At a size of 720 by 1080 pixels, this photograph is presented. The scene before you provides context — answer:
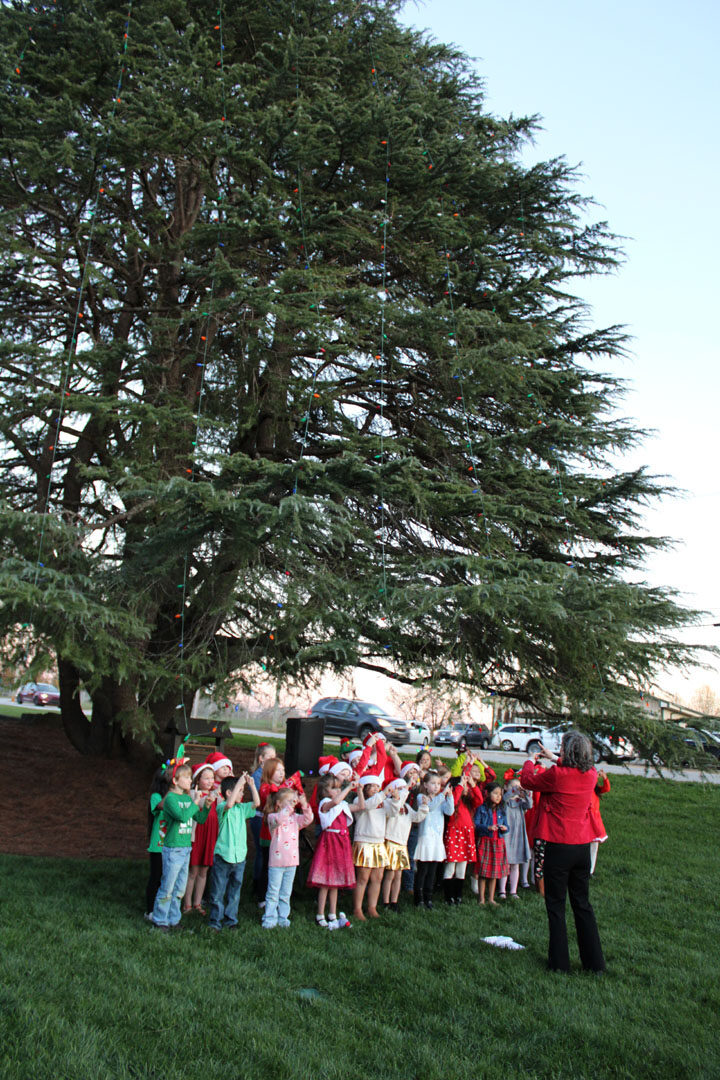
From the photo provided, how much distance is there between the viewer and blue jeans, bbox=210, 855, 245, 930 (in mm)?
5969

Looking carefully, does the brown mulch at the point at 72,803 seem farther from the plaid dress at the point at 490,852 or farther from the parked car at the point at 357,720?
the parked car at the point at 357,720

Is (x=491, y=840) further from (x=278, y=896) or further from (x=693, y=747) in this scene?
(x=278, y=896)

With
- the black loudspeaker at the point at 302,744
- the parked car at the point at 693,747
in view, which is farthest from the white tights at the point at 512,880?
the black loudspeaker at the point at 302,744

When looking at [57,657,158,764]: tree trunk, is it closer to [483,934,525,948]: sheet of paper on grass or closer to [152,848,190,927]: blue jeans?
[152,848,190,927]: blue jeans

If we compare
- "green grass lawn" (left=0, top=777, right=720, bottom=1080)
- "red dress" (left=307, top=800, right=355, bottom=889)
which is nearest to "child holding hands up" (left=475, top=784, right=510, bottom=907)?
"green grass lawn" (left=0, top=777, right=720, bottom=1080)

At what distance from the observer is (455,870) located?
24.1 ft

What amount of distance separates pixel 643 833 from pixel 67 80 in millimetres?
13431

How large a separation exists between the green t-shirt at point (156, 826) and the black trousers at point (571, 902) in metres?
3.11

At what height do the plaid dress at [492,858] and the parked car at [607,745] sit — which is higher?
the parked car at [607,745]

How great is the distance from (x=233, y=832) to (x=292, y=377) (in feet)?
18.9

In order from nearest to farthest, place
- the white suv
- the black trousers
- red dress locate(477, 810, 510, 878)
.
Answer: the black trousers, red dress locate(477, 810, 510, 878), the white suv

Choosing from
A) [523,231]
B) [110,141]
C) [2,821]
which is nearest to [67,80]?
[110,141]

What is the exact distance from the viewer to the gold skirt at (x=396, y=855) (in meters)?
6.71

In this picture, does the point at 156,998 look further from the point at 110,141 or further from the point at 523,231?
the point at 523,231
